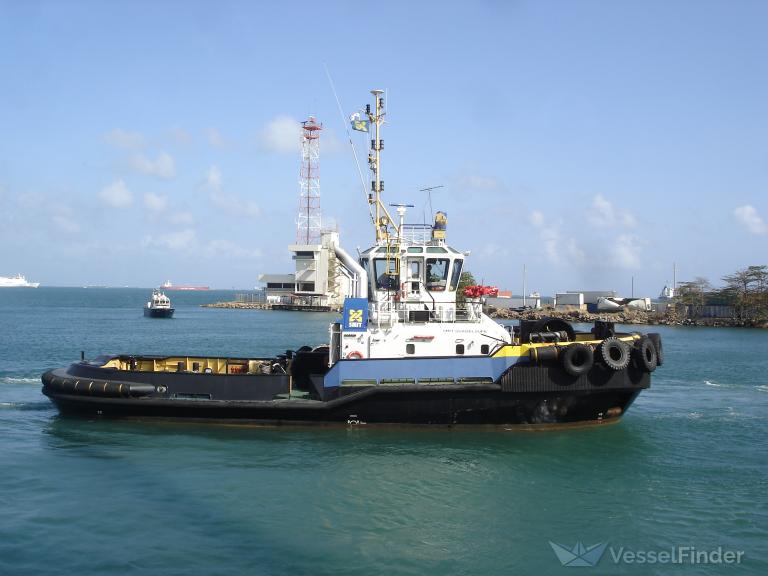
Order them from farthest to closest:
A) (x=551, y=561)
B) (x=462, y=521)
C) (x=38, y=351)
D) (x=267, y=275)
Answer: (x=267, y=275) < (x=38, y=351) < (x=462, y=521) < (x=551, y=561)

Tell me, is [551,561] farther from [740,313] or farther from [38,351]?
[740,313]

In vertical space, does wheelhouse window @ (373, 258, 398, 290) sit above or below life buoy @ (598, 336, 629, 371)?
above

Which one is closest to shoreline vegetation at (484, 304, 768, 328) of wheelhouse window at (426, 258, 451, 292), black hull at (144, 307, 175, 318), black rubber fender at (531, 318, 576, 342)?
black hull at (144, 307, 175, 318)

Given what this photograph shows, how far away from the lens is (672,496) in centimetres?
1090

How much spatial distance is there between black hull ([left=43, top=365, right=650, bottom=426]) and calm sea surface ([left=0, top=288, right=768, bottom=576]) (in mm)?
323

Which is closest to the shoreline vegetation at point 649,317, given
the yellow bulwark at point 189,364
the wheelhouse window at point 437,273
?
the yellow bulwark at point 189,364

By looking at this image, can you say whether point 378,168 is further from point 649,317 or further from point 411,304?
point 649,317

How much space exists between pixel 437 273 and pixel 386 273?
3.77 ft

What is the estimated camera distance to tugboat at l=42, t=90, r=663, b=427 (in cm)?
1373

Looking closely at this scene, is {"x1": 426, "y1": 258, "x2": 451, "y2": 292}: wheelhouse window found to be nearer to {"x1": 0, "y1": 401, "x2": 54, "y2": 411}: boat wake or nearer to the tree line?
{"x1": 0, "y1": 401, "x2": 54, "y2": 411}: boat wake

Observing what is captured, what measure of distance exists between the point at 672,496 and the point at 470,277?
3962 cm

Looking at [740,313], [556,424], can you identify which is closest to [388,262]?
[556,424]

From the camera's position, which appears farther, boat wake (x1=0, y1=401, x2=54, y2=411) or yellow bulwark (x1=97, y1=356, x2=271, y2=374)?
boat wake (x1=0, y1=401, x2=54, y2=411)

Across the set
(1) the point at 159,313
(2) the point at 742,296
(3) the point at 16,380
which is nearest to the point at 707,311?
(2) the point at 742,296
